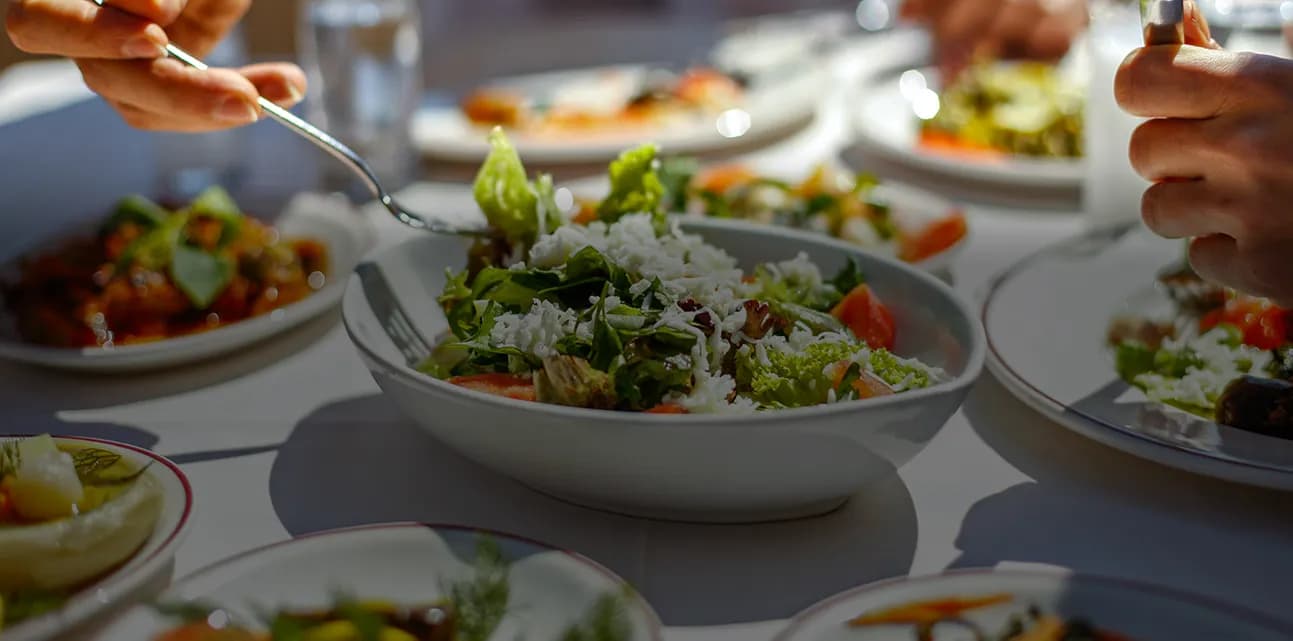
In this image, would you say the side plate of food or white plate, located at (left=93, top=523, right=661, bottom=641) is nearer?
white plate, located at (left=93, top=523, right=661, bottom=641)

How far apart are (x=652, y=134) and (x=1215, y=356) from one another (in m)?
1.27

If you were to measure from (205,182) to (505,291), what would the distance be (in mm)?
1215

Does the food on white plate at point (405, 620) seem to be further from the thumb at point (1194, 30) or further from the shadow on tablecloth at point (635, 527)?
the thumb at point (1194, 30)

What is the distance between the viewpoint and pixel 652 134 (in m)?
2.28

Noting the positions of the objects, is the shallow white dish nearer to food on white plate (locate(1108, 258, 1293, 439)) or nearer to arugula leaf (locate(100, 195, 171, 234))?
food on white plate (locate(1108, 258, 1293, 439))

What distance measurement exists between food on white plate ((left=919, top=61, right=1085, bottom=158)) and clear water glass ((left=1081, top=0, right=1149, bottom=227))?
340 mm

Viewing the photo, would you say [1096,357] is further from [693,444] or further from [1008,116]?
[1008,116]

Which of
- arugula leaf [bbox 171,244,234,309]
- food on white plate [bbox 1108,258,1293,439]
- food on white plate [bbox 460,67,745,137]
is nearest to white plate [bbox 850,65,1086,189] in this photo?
food on white plate [bbox 460,67,745,137]

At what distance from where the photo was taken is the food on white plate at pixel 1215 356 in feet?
3.52

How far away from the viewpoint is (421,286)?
131cm

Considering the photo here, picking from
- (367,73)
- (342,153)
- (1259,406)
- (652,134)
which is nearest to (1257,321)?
(1259,406)

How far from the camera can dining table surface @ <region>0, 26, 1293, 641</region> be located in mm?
965

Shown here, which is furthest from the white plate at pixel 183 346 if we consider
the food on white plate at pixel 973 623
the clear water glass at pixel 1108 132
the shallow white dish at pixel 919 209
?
the clear water glass at pixel 1108 132

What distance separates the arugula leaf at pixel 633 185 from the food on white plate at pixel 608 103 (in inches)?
36.9
